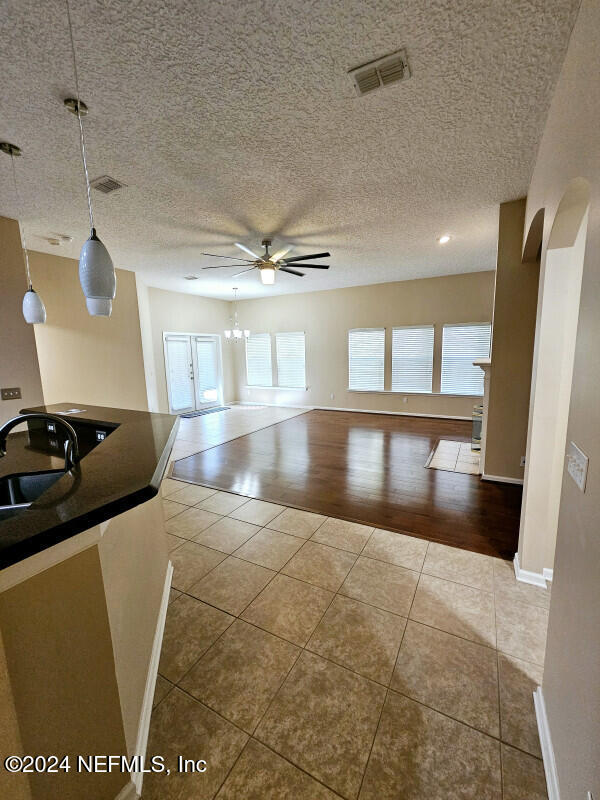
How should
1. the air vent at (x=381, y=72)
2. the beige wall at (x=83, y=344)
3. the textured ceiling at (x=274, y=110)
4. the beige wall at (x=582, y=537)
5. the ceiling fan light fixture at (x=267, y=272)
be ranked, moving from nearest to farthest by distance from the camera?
the beige wall at (x=582, y=537) → the textured ceiling at (x=274, y=110) → the air vent at (x=381, y=72) → the ceiling fan light fixture at (x=267, y=272) → the beige wall at (x=83, y=344)

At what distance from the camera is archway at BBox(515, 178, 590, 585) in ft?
6.06

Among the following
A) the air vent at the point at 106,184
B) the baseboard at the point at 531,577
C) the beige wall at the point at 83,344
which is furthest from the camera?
the beige wall at the point at 83,344

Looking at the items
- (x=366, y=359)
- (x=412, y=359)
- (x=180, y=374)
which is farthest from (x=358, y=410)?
(x=180, y=374)

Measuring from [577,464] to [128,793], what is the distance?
1840 mm

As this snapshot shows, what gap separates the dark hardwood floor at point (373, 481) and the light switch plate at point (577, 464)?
1.66 m

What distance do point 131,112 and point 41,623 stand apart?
254 centimetres

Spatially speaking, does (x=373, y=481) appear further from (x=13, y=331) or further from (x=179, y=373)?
(x=179, y=373)

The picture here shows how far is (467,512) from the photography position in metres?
3.00

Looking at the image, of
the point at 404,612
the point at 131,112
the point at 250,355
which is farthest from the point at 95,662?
the point at 250,355

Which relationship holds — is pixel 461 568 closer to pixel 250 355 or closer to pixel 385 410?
pixel 385 410

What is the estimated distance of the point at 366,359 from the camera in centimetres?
751

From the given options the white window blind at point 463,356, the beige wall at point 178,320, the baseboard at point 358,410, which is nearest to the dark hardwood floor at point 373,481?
the baseboard at point 358,410

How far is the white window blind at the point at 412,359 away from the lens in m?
6.84

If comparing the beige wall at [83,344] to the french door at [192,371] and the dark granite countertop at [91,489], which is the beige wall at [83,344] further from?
the dark granite countertop at [91,489]
